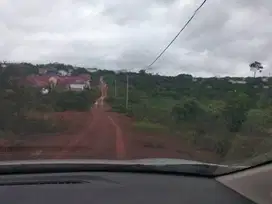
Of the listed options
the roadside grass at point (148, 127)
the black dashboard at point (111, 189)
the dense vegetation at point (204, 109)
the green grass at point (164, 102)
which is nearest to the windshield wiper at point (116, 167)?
the black dashboard at point (111, 189)

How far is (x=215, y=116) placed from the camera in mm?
→ 8172

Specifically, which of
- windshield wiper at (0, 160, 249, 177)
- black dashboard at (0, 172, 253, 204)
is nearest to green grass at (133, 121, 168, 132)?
windshield wiper at (0, 160, 249, 177)

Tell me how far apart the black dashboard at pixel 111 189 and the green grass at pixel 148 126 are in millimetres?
7651

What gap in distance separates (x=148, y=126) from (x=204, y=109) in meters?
3.95

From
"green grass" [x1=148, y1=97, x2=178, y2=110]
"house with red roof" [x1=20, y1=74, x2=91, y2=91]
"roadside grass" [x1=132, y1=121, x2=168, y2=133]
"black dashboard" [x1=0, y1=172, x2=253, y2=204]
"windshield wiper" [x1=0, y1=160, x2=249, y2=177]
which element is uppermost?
"house with red roof" [x1=20, y1=74, x2=91, y2=91]

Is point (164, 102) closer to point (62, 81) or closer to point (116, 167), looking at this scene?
point (62, 81)

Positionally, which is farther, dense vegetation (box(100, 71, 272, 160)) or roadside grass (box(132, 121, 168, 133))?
roadside grass (box(132, 121, 168, 133))

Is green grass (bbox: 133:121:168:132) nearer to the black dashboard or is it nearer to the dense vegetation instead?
the dense vegetation

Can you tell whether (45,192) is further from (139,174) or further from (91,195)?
(139,174)

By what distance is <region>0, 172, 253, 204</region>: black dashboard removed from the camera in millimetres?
3123

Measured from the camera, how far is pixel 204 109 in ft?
28.5

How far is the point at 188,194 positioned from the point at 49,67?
594 centimetres

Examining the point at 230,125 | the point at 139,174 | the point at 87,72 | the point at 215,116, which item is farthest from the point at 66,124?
the point at 139,174

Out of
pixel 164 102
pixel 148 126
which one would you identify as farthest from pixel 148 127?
pixel 164 102
